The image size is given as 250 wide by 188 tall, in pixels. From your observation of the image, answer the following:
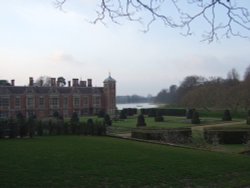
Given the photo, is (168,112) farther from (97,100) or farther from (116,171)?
(116,171)

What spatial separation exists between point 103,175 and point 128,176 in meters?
0.55

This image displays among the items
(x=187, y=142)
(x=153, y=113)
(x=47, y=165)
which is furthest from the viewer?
(x=153, y=113)

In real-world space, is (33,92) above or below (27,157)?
above

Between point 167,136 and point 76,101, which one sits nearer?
point 167,136

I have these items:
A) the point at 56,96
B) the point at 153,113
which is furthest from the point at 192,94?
the point at 56,96

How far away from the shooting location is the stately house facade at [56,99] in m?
61.8

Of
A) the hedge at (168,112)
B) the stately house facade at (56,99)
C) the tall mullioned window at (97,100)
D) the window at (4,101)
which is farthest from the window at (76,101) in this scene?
the hedge at (168,112)

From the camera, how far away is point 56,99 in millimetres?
66250

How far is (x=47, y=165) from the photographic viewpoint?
401 inches

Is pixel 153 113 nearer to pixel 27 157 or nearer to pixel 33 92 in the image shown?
pixel 33 92

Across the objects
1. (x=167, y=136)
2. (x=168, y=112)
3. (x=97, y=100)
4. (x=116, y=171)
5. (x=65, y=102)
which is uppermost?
(x=97, y=100)

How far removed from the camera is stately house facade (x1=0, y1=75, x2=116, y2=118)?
6181 centimetres

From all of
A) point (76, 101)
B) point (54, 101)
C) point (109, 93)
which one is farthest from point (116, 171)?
point (109, 93)

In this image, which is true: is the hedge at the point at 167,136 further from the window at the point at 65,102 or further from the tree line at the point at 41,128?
the window at the point at 65,102
